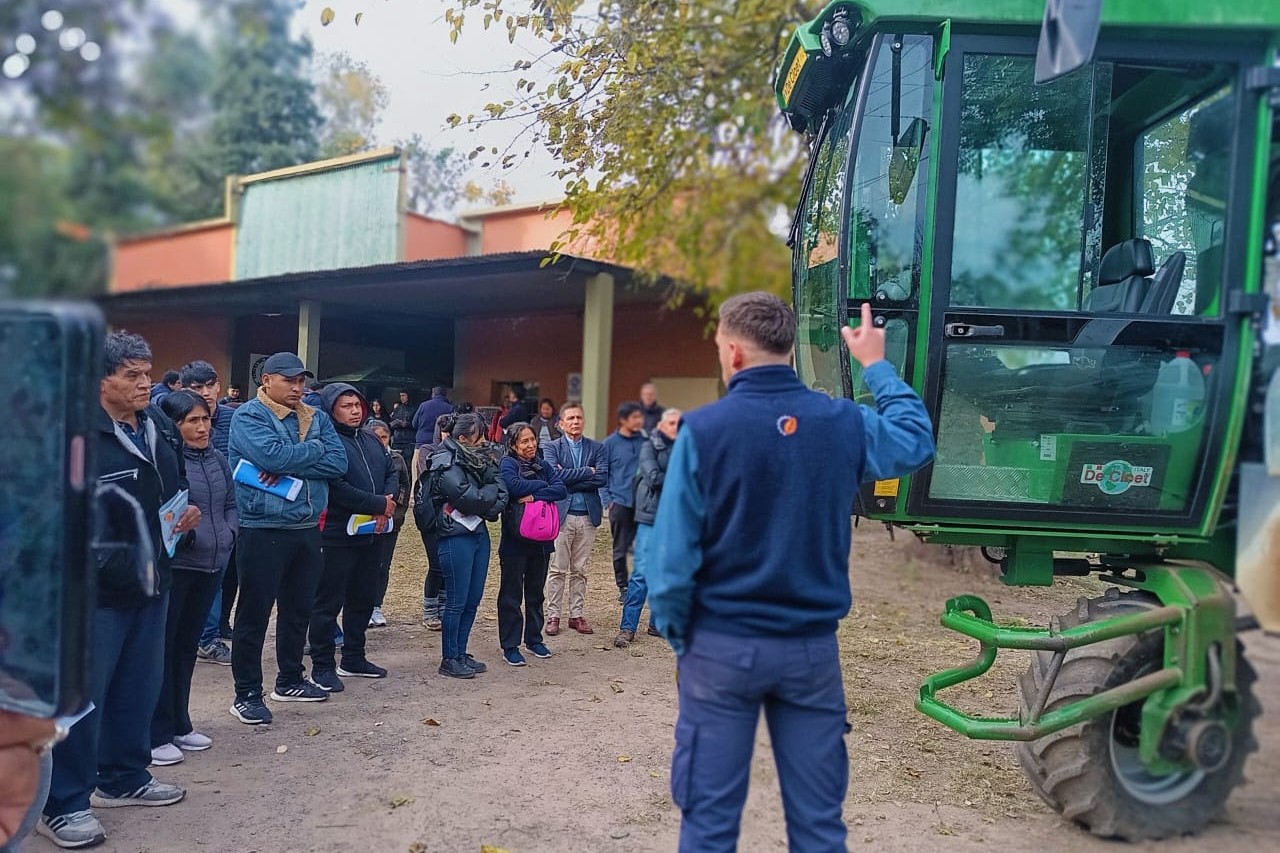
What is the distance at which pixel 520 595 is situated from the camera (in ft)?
20.4

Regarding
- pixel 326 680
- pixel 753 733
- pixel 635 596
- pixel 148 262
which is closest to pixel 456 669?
pixel 326 680

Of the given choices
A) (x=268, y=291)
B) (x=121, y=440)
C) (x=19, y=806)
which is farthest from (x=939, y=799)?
(x=268, y=291)

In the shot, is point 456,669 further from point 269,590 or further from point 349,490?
point 269,590

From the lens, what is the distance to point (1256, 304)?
334 cm

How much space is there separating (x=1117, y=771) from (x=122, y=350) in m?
4.12

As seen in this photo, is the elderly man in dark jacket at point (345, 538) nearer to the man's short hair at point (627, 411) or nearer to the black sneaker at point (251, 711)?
the black sneaker at point (251, 711)

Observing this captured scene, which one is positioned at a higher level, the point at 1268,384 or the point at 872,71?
the point at 872,71

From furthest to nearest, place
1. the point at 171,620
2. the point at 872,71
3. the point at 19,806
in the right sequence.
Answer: the point at 171,620 → the point at 872,71 → the point at 19,806

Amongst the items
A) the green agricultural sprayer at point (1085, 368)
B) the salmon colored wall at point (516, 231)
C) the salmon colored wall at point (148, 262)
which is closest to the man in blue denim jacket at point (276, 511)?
the green agricultural sprayer at point (1085, 368)

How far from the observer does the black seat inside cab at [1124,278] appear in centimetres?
395

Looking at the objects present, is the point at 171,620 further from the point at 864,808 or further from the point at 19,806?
the point at 864,808

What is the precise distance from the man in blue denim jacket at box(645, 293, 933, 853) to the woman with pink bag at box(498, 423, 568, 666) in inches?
140

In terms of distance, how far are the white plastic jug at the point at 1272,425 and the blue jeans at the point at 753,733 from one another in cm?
191

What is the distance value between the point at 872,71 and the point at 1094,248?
1.61 meters
